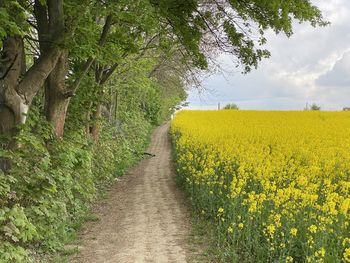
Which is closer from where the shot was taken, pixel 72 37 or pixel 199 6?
pixel 72 37

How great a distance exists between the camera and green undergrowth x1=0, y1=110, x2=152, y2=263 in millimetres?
6105

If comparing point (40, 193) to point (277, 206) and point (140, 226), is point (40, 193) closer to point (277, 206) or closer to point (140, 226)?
point (140, 226)

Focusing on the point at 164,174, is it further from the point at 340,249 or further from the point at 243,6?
the point at 340,249

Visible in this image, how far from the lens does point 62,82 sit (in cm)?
1075

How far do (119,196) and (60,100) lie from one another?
14.3 feet

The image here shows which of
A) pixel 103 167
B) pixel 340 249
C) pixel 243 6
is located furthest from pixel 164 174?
pixel 340 249

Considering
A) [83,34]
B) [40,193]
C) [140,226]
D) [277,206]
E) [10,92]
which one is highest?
[83,34]

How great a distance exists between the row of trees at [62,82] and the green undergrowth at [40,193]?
2 centimetres

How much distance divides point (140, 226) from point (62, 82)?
3861mm

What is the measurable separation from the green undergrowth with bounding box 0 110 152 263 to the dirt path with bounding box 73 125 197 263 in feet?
1.87

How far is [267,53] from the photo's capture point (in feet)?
46.8

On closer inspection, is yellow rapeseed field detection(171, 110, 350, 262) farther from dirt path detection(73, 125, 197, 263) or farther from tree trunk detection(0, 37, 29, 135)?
tree trunk detection(0, 37, 29, 135)

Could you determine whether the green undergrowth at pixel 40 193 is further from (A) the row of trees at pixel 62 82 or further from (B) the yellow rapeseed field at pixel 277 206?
(B) the yellow rapeseed field at pixel 277 206

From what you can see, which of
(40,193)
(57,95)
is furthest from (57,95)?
(40,193)
